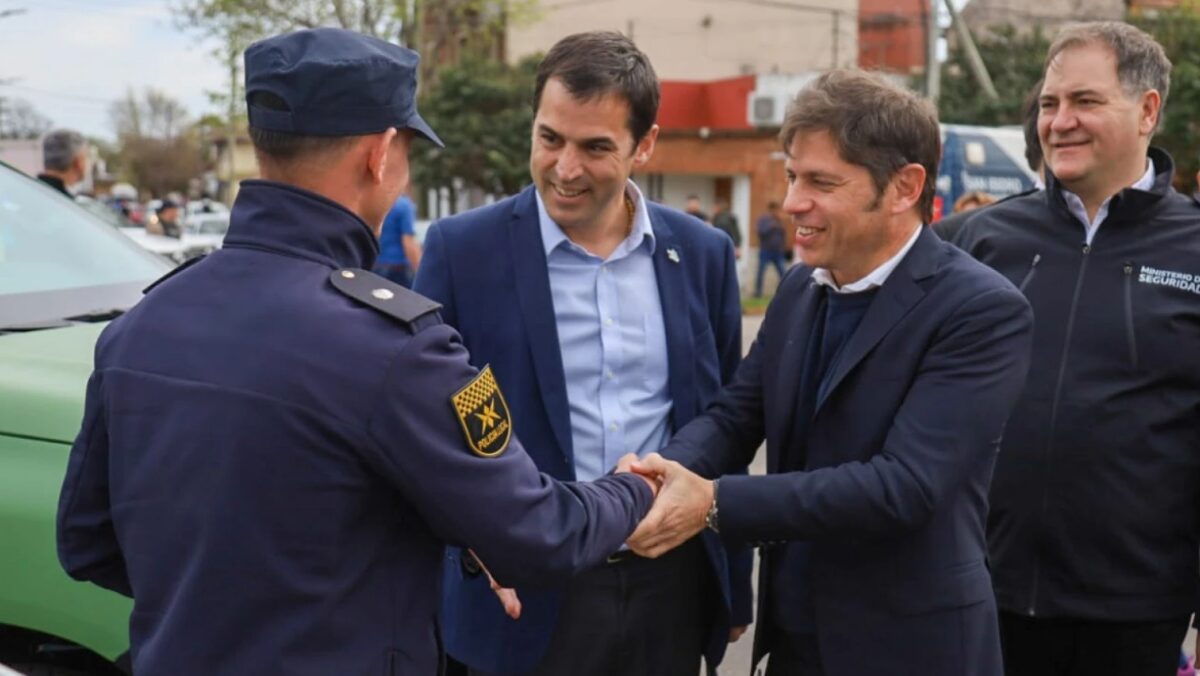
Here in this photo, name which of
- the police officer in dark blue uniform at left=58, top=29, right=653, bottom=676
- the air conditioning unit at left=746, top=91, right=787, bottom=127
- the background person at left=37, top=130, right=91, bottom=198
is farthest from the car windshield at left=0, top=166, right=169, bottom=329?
the air conditioning unit at left=746, top=91, right=787, bottom=127

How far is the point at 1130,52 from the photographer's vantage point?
302 cm

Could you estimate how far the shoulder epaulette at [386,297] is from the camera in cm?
183

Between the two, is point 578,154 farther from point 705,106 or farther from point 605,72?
point 705,106

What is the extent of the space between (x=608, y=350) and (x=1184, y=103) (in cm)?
2332

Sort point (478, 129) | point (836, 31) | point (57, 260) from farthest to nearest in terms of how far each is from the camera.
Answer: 1. point (836, 31)
2. point (478, 129)
3. point (57, 260)

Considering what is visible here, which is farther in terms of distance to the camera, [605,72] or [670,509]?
[605,72]

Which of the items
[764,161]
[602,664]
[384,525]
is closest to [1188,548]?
[602,664]

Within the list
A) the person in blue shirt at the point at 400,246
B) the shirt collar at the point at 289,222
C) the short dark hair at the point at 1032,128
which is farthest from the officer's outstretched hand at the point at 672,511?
the person in blue shirt at the point at 400,246

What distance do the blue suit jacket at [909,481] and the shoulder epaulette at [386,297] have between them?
0.86 meters

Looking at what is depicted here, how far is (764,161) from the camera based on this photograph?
27.7 metres

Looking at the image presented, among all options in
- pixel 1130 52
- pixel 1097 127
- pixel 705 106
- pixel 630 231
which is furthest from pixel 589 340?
pixel 705 106

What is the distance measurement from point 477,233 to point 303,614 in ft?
4.20

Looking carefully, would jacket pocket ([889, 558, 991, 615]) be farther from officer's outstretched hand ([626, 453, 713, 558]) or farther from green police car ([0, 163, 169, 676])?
green police car ([0, 163, 169, 676])

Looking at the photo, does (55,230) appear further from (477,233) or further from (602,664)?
(602,664)
